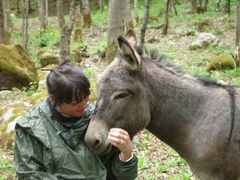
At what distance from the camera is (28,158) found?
320cm

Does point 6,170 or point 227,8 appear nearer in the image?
point 6,170

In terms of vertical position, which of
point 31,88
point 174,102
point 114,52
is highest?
point 174,102

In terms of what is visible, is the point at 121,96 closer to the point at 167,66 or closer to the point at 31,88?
the point at 167,66

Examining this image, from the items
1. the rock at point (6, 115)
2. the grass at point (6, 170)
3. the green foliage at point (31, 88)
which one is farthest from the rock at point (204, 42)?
the grass at point (6, 170)

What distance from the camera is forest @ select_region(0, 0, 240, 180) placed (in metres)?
6.59

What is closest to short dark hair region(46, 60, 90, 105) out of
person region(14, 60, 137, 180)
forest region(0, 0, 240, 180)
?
person region(14, 60, 137, 180)

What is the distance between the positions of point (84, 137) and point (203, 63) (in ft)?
33.5

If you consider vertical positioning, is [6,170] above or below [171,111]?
below

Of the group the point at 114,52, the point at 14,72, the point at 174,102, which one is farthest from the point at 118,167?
the point at 14,72

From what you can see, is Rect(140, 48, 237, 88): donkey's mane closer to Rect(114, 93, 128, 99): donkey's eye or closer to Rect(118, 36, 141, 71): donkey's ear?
Rect(118, 36, 141, 71): donkey's ear

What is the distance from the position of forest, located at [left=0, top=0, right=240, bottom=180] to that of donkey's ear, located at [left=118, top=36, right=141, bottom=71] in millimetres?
398

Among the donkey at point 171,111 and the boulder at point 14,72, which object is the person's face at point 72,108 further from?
the boulder at point 14,72

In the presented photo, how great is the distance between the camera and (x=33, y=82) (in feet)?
36.8

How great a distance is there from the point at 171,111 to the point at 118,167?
66cm
